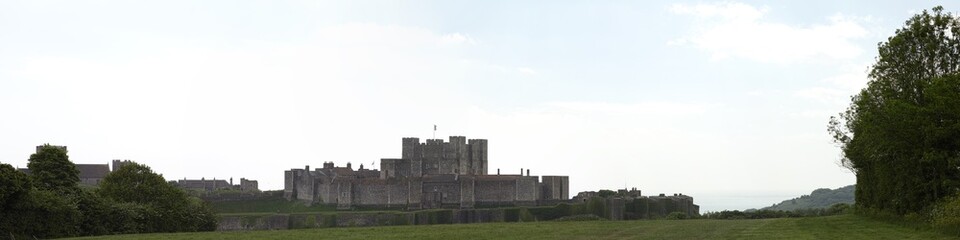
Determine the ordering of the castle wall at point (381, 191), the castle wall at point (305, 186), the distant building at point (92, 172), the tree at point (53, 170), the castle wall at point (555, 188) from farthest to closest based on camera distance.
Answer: the distant building at point (92, 172)
the castle wall at point (555, 188)
the castle wall at point (305, 186)
the castle wall at point (381, 191)
the tree at point (53, 170)

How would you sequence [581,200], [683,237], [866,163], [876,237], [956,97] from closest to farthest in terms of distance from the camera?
[876,237], [683,237], [956,97], [866,163], [581,200]

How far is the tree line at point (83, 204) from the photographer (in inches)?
1688

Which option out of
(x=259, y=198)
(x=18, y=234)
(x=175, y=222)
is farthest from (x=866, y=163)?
(x=259, y=198)

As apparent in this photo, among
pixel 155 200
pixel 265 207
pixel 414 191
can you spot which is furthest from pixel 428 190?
pixel 155 200

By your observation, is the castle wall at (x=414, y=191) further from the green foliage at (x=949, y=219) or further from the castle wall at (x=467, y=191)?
the green foliage at (x=949, y=219)

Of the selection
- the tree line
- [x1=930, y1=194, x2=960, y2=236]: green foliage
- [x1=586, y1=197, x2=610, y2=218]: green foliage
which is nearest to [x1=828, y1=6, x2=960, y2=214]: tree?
[x1=930, y1=194, x2=960, y2=236]: green foliage

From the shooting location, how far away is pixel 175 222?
185 ft

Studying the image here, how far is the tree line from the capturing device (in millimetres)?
42875

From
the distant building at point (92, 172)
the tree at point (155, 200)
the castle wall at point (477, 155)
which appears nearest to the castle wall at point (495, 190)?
the castle wall at point (477, 155)

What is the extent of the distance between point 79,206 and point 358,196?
6482 centimetres

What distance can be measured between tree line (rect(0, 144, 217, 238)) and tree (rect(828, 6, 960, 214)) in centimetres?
3839

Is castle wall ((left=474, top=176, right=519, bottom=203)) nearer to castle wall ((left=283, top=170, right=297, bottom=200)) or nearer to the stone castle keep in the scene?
the stone castle keep

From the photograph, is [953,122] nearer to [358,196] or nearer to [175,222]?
[175,222]

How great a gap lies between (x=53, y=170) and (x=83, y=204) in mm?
4305
